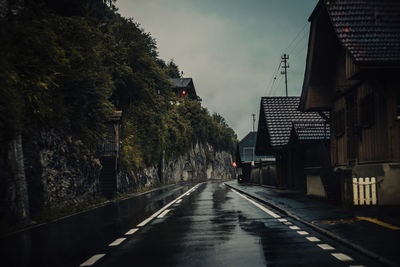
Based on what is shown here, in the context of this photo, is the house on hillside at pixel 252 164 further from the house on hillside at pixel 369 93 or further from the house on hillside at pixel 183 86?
the house on hillside at pixel 183 86

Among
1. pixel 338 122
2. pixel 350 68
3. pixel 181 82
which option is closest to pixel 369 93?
pixel 350 68

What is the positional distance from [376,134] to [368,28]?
3.61 m

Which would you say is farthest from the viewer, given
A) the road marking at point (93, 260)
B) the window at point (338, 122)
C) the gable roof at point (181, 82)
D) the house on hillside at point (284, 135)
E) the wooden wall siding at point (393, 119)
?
the gable roof at point (181, 82)

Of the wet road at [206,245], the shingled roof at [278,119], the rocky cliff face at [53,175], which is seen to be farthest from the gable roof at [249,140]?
the wet road at [206,245]

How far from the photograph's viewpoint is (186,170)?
8044cm

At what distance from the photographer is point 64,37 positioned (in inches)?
764

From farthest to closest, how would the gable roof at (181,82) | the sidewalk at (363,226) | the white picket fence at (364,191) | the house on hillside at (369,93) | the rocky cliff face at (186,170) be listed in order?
1. the gable roof at (181,82)
2. the rocky cliff face at (186,170)
3. the white picket fence at (364,191)
4. the house on hillside at (369,93)
5. the sidewalk at (363,226)

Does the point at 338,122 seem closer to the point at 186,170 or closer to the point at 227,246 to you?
the point at 227,246

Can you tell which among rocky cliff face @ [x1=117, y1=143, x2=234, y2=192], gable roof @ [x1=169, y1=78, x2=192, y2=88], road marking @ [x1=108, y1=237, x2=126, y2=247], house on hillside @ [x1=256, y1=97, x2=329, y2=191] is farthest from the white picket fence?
gable roof @ [x1=169, y1=78, x2=192, y2=88]

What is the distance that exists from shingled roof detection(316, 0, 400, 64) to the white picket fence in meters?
3.72

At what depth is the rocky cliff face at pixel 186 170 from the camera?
3672cm

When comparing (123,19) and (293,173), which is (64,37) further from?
(123,19)

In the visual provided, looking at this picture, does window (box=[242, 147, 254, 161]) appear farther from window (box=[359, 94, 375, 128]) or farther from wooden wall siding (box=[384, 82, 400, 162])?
wooden wall siding (box=[384, 82, 400, 162])

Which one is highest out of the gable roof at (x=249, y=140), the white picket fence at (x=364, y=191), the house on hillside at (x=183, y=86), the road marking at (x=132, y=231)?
the house on hillside at (x=183, y=86)
